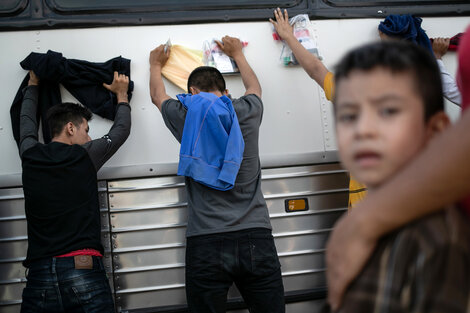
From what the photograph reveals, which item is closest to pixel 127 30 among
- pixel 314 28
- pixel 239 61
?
pixel 239 61

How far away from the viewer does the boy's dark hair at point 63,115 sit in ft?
9.40

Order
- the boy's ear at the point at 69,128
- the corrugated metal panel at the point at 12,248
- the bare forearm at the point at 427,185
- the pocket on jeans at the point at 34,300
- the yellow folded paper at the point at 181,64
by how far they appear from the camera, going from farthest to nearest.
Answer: the yellow folded paper at the point at 181,64 → the corrugated metal panel at the point at 12,248 → the boy's ear at the point at 69,128 → the pocket on jeans at the point at 34,300 → the bare forearm at the point at 427,185

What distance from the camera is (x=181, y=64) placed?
10.4ft

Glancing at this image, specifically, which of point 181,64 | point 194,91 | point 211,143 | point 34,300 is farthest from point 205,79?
point 34,300

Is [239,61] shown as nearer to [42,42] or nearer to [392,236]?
[42,42]

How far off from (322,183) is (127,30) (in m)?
1.46

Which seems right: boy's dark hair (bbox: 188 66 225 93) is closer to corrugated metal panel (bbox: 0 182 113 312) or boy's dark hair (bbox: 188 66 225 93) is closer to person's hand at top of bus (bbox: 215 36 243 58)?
person's hand at top of bus (bbox: 215 36 243 58)

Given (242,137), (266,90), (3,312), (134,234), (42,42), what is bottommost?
(3,312)

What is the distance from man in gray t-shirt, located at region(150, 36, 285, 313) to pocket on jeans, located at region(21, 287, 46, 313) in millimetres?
728

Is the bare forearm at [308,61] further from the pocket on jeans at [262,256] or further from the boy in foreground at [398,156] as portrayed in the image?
the boy in foreground at [398,156]

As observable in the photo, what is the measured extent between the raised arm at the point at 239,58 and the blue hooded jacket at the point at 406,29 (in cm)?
87

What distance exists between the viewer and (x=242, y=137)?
286 cm

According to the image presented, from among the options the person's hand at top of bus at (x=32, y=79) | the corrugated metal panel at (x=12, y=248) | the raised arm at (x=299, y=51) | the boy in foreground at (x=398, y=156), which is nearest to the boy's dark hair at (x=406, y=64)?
the boy in foreground at (x=398, y=156)

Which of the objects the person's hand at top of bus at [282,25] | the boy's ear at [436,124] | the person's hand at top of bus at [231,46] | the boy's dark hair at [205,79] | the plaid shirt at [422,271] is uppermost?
A: the person's hand at top of bus at [282,25]
